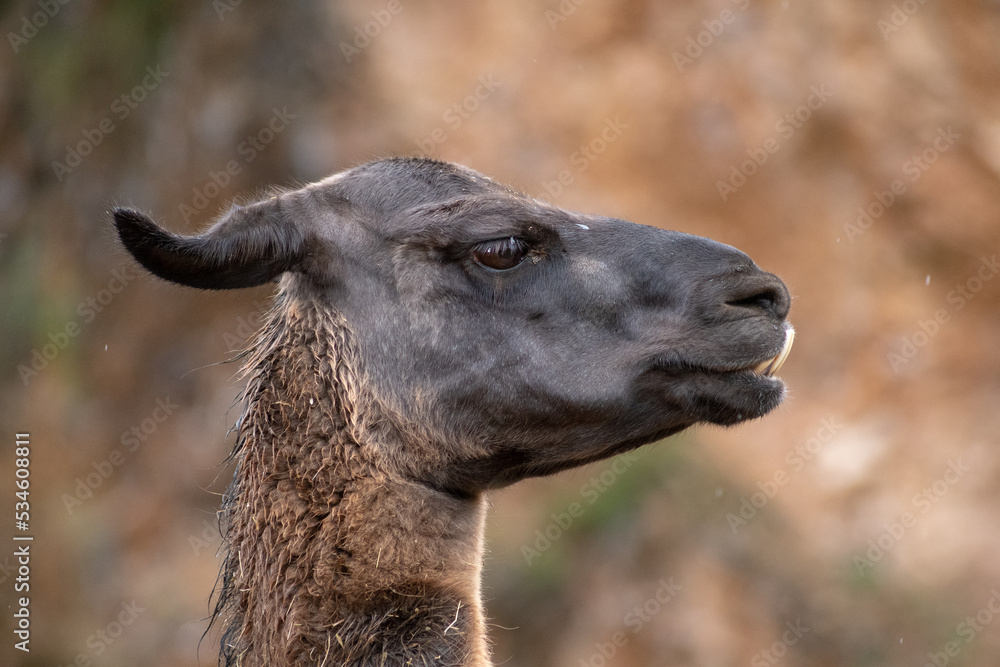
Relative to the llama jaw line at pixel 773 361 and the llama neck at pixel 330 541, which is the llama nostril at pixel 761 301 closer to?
the llama jaw line at pixel 773 361

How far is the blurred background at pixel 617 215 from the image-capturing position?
7996 millimetres

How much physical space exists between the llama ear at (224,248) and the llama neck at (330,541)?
0.24m

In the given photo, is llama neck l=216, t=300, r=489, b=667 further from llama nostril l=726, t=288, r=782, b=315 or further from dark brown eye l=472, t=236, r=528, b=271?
llama nostril l=726, t=288, r=782, b=315

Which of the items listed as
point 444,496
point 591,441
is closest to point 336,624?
point 444,496

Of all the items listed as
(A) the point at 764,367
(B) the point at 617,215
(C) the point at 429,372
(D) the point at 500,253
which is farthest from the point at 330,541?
(B) the point at 617,215

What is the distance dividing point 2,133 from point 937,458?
8.99m

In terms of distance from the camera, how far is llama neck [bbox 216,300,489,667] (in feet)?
10.2

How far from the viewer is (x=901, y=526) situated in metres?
8.19

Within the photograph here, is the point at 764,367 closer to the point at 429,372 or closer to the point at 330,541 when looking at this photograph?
the point at 429,372

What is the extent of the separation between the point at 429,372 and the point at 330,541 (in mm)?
633

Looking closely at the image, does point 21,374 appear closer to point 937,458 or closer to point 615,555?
point 615,555

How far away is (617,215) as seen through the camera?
868 centimetres

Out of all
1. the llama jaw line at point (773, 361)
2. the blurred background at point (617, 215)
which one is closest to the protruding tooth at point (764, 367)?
the llama jaw line at point (773, 361)

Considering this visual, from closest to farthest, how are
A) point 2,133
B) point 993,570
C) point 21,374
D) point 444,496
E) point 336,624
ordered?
point 336,624, point 444,496, point 993,570, point 21,374, point 2,133
